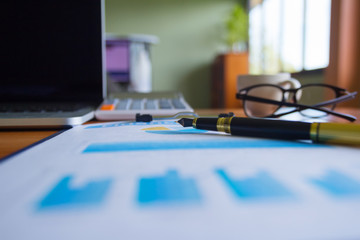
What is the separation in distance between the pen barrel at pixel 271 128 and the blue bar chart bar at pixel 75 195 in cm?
18

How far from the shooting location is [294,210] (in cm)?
13

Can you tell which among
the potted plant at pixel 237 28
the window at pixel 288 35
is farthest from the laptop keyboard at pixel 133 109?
the potted plant at pixel 237 28

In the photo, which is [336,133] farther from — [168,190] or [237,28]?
[237,28]

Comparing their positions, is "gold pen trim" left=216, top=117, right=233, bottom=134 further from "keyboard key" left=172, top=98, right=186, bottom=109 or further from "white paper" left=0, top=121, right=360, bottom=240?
"keyboard key" left=172, top=98, right=186, bottom=109

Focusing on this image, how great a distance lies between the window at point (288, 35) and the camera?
2211 millimetres

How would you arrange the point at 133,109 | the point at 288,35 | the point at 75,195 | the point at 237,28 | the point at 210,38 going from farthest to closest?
the point at 210,38 → the point at 237,28 → the point at 288,35 → the point at 133,109 → the point at 75,195

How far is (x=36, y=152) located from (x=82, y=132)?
0.38ft

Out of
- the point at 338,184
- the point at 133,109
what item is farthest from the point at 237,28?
the point at 338,184

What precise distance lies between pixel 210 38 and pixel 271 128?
3.81 metres

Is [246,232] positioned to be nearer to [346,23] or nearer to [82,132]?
[82,132]

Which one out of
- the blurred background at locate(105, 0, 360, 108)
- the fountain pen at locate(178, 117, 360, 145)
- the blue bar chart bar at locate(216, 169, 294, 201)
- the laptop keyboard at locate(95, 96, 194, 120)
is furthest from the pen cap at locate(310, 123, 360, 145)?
the blurred background at locate(105, 0, 360, 108)

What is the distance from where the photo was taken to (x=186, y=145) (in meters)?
0.28

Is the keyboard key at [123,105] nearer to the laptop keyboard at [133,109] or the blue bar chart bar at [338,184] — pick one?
the laptop keyboard at [133,109]

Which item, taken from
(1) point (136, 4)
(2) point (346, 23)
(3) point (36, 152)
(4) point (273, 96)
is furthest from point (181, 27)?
(3) point (36, 152)
